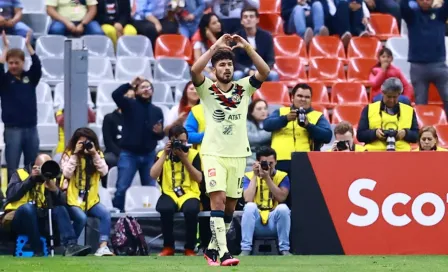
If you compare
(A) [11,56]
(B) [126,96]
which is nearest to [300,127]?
(B) [126,96]

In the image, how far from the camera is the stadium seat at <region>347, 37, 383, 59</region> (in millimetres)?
21750

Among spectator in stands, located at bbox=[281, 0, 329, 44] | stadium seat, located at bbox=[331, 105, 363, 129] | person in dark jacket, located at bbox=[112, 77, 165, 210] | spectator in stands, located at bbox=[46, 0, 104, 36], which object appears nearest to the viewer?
person in dark jacket, located at bbox=[112, 77, 165, 210]

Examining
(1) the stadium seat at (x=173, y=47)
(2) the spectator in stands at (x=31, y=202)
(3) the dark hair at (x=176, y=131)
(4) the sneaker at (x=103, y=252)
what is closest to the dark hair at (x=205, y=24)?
(1) the stadium seat at (x=173, y=47)

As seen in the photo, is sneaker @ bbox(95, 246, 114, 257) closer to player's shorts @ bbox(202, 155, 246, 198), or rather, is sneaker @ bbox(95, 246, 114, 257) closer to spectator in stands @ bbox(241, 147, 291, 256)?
spectator in stands @ bbox(241, 147, 291, 256)

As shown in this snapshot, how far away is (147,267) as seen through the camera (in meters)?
12.6

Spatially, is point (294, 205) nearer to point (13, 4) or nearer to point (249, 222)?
point (249, 222)

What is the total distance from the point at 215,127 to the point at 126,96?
506cm

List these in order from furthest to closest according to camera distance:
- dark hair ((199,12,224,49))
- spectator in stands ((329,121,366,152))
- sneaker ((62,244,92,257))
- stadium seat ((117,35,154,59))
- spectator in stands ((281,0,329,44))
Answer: spectator in stands ((281,0,329,44)) → stadium seat ((117,35,154,59)) → dark hair ((199,12,224,49)) → spectator in stands ((329,121,366,152)) → sneaker ((62,244,92,257))

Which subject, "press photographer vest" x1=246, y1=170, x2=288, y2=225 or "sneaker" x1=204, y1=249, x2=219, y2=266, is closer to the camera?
"sneaker" x1=204, y1=249, x2=219, y2=266

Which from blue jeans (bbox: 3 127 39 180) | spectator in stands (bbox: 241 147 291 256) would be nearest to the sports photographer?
spectator in stands (bbox: 241 147 291 256)

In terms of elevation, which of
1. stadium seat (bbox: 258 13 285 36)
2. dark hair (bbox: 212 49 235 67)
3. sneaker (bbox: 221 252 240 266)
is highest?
Result: stadium seat (bbox: 258 13 285 36)

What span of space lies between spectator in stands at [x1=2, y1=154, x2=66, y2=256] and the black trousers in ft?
3.88

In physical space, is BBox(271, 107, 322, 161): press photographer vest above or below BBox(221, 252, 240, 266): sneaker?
above

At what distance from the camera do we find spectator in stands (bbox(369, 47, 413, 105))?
64.3ft
